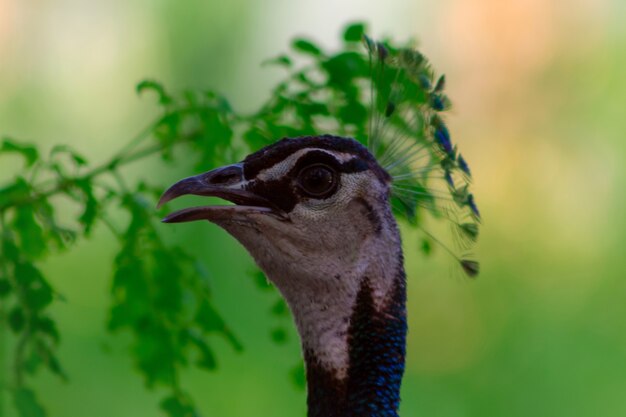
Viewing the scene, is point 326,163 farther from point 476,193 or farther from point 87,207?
point 476,193

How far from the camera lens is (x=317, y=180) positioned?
1.10 m

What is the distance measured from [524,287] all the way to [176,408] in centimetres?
180

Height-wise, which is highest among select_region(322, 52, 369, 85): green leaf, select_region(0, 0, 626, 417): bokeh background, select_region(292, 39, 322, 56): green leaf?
select_region(0, 0, 626, 417): bokeh background

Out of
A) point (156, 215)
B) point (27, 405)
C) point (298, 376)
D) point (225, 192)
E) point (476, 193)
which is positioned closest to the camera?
point (225, 192)

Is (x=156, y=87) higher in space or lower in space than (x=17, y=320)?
higher

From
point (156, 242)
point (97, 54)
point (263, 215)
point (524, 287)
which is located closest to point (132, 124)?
point (97, 54)

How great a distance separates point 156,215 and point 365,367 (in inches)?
12.5

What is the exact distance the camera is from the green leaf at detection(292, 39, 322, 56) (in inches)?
49.4

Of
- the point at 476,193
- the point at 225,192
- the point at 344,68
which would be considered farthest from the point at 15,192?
the point at 476,193

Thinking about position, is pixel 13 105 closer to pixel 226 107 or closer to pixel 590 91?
pixel 590 91

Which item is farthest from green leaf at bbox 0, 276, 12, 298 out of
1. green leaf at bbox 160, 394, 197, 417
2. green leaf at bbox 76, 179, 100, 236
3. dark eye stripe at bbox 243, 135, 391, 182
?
dark eye stripe at bbox 243, 135, 391, 182

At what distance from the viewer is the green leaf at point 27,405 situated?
1.17 m

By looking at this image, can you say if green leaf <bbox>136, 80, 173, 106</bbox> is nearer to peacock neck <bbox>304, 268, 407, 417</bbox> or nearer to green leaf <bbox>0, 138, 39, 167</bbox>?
green leaf <bbox>0, 138, 39, 167</bbox>

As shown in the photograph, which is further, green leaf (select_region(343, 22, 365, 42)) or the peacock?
green leaf (select_region(343, 22, 365, 42))
